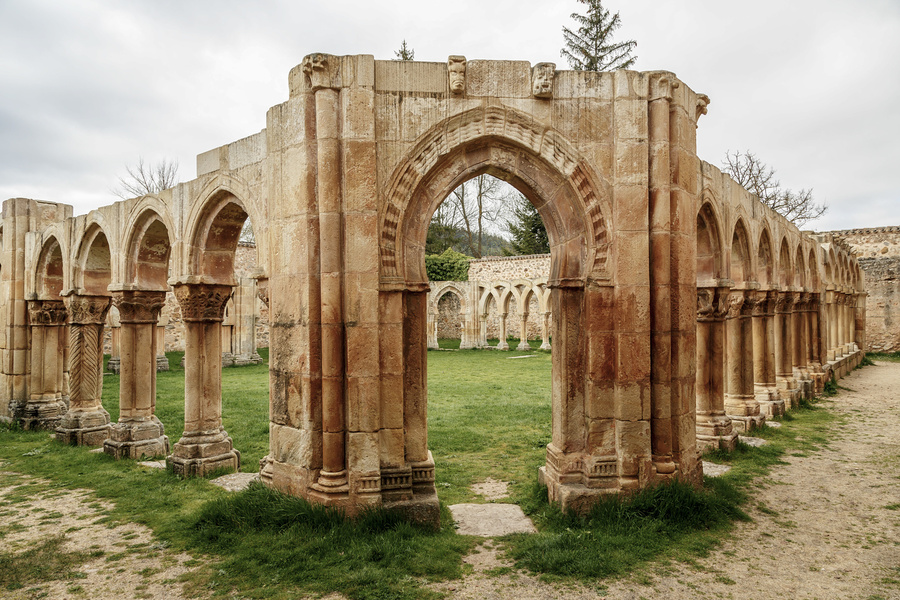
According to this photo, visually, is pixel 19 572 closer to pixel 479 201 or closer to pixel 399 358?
pixel 399 358

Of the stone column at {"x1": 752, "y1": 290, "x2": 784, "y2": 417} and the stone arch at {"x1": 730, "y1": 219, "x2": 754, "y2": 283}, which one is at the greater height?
the stone arch at {"x1": 730, "y1": 219, "x2": 754, "y2": 283}

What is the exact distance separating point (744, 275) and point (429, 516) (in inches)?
289

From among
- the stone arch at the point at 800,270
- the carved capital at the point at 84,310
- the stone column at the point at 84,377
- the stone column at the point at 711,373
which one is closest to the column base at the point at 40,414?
the stone column at the point at 84,377

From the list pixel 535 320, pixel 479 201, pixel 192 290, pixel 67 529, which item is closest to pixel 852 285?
pixel 535 320

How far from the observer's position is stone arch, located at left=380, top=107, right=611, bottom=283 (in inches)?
211

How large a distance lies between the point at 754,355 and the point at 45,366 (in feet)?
45.1

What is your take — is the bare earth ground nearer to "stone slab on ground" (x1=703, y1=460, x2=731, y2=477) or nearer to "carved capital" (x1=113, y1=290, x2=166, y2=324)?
"stone slab on ground" (x1=703, y1=460, x2=731, y2=477)

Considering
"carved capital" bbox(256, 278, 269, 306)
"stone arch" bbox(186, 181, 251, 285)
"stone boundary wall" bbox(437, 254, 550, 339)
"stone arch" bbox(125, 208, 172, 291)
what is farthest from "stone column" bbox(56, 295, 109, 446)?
"stone boundary wall" bbox(437, 254, 550, 339)

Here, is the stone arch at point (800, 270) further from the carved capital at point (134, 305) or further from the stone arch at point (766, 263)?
the carved capital at point (134, 305)

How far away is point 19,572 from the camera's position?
4.66m

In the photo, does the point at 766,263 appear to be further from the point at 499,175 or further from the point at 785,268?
the point at 499,175

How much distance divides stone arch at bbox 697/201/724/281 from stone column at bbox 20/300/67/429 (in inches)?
444

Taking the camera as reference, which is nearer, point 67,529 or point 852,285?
point 67,529

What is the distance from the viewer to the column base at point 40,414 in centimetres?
1059
